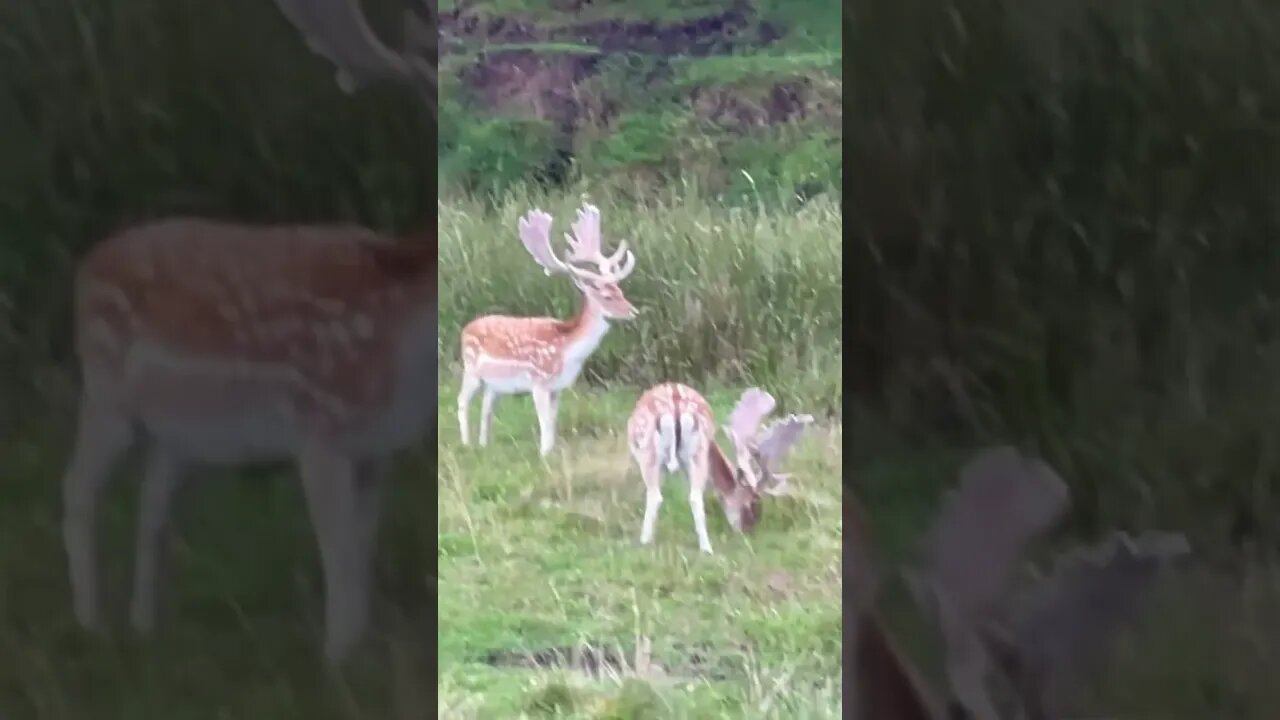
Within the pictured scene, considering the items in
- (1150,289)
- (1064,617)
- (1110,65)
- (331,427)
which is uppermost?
(1110,65)

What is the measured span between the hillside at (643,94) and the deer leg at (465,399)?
16 cm

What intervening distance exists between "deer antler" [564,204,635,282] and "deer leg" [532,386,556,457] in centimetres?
11

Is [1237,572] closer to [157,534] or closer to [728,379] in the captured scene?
[728,379]

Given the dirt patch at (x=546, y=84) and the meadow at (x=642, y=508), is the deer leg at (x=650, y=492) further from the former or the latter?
the dirt patch at (x=546, y=84)

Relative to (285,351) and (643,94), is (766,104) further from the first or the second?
(285,351)

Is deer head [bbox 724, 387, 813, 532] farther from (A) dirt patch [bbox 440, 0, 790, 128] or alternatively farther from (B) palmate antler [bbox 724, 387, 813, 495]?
(A) dirt patch [bbox 440, 0, 790, 128]

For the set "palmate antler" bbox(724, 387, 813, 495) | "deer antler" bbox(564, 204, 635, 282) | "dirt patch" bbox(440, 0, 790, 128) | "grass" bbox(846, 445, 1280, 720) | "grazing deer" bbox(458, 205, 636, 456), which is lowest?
"grass" bbox(846, 445, 1280, 720)

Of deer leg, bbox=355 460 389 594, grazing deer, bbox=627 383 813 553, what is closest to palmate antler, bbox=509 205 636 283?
grazing deer, bbox=627 383 813 553

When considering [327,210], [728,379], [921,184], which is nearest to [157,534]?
[327,210]

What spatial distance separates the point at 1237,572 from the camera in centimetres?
86

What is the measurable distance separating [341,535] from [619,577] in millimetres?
231

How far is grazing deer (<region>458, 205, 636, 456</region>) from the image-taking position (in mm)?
871

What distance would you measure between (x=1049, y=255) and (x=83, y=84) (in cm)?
80

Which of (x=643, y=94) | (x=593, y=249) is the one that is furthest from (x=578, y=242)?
(x=643, y=94)
